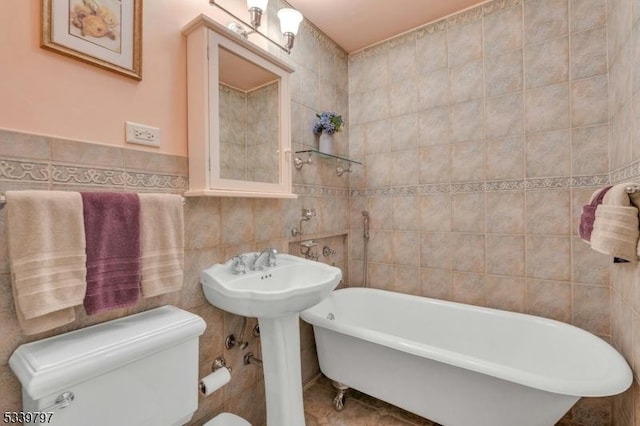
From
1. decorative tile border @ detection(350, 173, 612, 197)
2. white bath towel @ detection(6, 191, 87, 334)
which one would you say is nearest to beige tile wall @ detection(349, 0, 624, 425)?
decorative tile border @ detection(350, 173, 612, 197)

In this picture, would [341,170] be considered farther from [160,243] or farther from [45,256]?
[45,256]

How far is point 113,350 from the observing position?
84cm

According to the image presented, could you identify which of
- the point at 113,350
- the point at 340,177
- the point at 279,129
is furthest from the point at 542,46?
the point at 113,350

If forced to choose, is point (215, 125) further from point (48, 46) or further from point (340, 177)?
point (340, 177)

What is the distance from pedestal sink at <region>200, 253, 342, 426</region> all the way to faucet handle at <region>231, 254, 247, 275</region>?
0.02 m

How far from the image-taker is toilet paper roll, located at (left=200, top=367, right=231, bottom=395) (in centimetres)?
119

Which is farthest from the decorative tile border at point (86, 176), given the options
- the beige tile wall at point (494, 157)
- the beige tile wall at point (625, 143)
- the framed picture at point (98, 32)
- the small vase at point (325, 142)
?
the beige tile wall at point (625, 143)

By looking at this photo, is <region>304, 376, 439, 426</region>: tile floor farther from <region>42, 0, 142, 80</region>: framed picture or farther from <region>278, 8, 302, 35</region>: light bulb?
<region>278, 8, 302, 35</region>: light bulb

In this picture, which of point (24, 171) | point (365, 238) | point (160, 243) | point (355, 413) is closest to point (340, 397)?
point (355, 413)

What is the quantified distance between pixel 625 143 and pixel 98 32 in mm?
2233

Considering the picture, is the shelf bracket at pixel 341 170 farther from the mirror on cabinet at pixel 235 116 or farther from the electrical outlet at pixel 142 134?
the electrical outlet at pixel 142 134

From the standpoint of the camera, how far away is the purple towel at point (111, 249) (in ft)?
2.99

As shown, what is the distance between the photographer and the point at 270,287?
1.49 metres

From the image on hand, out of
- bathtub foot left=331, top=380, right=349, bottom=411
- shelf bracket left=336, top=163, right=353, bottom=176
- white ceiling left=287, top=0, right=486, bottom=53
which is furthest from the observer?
shelf bracket left=336, top=163, right=353, bottom=176
